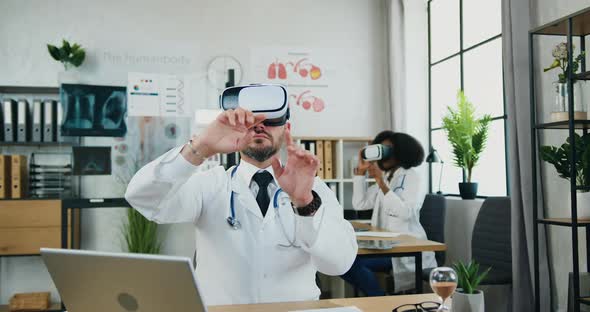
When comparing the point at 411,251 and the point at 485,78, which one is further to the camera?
the point at 485,78

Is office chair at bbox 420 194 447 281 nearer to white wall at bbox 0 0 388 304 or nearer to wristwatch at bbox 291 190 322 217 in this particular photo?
white wall at bbox 0 0 388 304

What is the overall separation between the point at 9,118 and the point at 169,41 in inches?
61.0

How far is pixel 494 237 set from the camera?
11.4ft

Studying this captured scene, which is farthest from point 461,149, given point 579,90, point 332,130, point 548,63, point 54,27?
point 54,27

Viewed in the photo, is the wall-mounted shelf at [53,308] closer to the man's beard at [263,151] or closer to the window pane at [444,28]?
the man's beard at [263,151]

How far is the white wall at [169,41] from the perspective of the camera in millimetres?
4809

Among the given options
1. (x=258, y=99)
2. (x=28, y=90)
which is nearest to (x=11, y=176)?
(x=28, y=90)

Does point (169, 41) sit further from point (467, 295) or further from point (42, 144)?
point (467, 295)

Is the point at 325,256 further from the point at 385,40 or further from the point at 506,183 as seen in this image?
the point at 385,40

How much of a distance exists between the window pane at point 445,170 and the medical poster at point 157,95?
236cm

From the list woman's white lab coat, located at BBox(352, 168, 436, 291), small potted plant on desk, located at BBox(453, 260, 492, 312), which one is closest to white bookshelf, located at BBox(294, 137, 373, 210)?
woman's white lab coat, located at BBox(352, 168, 436, 291)

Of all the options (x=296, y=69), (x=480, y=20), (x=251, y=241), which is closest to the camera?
(x=251, y=241)

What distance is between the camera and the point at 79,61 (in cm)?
470

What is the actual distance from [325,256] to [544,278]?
189 cm
